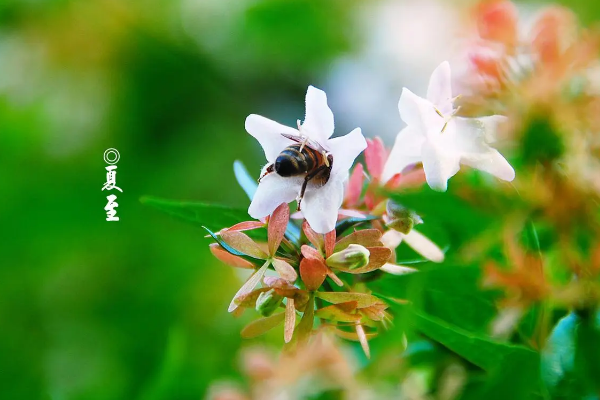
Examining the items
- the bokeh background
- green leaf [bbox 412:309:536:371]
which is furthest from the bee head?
the bokeh background

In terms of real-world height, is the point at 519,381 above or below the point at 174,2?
below

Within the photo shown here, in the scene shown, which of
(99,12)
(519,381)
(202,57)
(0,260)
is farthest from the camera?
(202,57)

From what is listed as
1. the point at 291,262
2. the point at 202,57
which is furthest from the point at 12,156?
the point at 291,262

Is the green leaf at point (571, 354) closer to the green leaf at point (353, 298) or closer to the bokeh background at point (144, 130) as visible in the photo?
the green leaf at point (353, 298)

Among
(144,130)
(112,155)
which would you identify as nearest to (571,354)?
(112,155)

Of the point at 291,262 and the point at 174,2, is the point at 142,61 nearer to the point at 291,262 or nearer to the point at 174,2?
the point at 174,2

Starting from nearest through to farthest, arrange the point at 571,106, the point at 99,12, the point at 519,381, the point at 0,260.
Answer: the point at 519,381
the point at 571,106
the point at 0,260
the point at 99,12

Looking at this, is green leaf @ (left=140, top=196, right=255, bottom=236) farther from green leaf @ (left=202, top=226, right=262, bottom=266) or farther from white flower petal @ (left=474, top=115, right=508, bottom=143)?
white flower petal @ (left=474, top=115, right=508, bottom=143)
